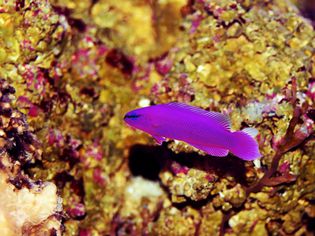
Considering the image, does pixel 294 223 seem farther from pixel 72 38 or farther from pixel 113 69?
pixel 72 38

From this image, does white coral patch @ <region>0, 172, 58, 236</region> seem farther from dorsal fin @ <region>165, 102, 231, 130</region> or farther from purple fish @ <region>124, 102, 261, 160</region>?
dorsal fin @ <region>165, 102, 231, 130</region>

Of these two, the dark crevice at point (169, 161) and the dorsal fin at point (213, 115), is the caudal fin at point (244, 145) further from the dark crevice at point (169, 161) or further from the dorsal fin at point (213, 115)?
the dark crevice at point (169, 161)

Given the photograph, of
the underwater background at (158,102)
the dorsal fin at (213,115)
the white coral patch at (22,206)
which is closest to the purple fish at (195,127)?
the dorsal fin at (213,115)

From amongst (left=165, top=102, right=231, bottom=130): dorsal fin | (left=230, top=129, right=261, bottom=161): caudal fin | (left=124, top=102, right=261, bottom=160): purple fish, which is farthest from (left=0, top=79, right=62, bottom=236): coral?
(left=230, top=129, right=261, bottom=161): caudal fin

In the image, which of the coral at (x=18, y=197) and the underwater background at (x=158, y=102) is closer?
the coral at (x=18, y=197)

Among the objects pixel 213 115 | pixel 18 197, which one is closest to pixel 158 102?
pixel 213 115

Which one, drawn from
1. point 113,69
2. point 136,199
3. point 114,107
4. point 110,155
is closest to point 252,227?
point 136,199
